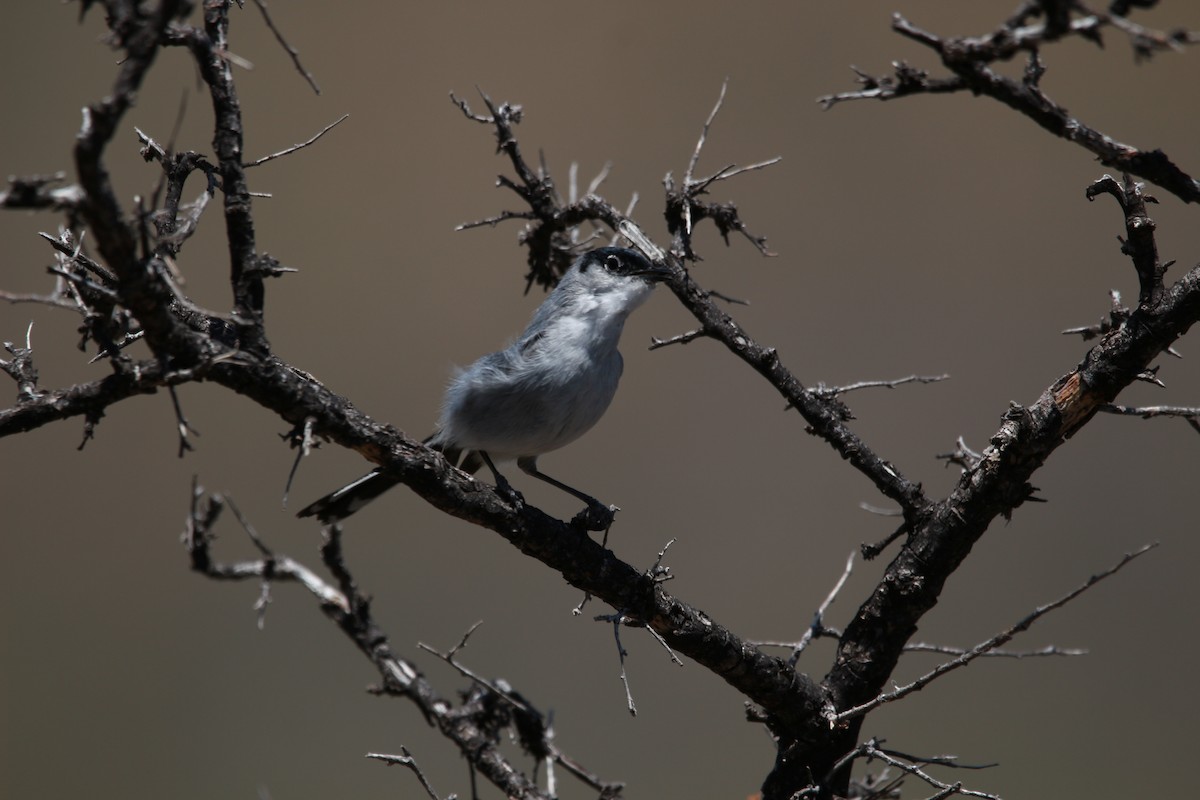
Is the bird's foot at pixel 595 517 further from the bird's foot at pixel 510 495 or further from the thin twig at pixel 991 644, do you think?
the thin twig at pixel 991 644

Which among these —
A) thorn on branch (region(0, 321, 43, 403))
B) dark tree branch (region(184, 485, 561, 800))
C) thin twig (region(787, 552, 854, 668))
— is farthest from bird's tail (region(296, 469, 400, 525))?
thin twig (region(787, 552, 854, 668))

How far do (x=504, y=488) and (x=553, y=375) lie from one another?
57 cm

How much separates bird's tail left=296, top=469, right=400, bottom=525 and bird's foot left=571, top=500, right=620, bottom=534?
85cm

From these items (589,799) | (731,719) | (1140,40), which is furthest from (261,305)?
(731,719)

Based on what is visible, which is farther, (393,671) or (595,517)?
(393,671)

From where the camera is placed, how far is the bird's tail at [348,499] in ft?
11.5

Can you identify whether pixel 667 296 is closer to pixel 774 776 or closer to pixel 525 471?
pixel 525 471

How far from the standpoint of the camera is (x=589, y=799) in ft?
31.9

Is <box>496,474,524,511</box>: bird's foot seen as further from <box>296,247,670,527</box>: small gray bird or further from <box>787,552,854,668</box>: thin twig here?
<box>787,552,854,668</box>: thin twig

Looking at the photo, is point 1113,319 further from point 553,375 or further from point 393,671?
point 393,671

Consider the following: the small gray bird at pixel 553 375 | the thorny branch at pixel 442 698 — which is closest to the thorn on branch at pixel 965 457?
the small gray bird at pixel 553 375

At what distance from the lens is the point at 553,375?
396 cm

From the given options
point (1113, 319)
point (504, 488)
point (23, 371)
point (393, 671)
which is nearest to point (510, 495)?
point (504, 488)

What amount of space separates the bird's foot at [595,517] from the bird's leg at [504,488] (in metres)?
0.19
